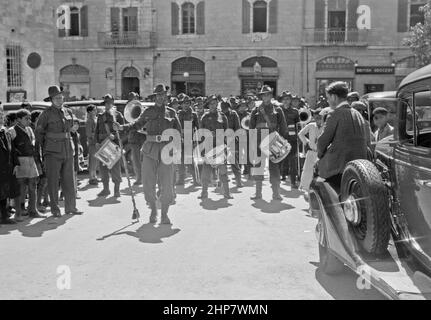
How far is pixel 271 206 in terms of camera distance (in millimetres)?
9586

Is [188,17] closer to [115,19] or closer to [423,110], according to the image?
[115,19]

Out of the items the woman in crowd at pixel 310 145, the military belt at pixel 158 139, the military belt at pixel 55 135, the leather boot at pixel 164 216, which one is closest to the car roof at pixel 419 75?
the military belt at pixel 158 139

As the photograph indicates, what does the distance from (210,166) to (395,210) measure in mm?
6325

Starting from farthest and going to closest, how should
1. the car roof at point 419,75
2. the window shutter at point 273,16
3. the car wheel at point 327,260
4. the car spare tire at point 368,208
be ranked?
1. the window shutter at point 273,16
2. the car wheel at point 327,260
3. the car spare tire at point 368,208
4. the car roof at point 419,75

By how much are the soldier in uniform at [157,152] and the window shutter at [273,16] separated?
1003 inches

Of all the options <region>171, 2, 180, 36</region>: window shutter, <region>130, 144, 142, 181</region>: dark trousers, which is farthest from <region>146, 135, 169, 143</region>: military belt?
<region>171, 2, 180, 36</region>: window shutter

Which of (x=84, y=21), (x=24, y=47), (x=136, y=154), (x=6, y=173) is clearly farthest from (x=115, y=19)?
(x=6, y=173)

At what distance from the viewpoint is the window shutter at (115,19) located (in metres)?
33.8

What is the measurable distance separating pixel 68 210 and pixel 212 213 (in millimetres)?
2457

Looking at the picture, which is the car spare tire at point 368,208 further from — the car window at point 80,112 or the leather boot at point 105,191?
the car window at point 80,112
